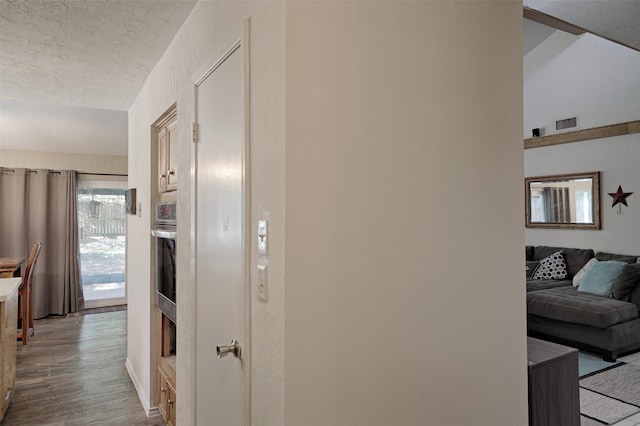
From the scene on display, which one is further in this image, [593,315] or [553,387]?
[593,315]

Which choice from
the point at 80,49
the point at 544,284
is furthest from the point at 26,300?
the point at 544,284

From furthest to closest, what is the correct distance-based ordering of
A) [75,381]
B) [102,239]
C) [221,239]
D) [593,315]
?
[102,239] < [593,315] < [75,381] < [221,239]

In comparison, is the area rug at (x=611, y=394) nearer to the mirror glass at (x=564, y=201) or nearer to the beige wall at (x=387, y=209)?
the beige wall at (x=387, y=209)

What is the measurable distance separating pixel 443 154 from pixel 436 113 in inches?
5.3

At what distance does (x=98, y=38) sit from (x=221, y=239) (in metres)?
1.51

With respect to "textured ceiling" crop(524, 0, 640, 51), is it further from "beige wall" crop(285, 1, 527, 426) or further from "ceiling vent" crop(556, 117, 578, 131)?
"ceiling vent" crop(556, 117, 578, 131)

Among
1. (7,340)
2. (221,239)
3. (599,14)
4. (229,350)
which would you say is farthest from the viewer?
(7,340)

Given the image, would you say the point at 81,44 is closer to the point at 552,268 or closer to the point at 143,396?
the point at 143,396

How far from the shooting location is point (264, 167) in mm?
1224

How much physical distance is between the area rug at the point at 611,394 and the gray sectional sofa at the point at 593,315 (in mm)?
258

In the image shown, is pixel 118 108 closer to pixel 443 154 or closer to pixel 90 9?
pixel 90 9

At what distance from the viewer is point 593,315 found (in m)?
3.74

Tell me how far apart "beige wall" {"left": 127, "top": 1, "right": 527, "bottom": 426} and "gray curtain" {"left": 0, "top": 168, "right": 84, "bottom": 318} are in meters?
5.63

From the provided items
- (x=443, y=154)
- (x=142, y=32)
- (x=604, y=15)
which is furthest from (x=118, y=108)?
(x=604, y=15)
